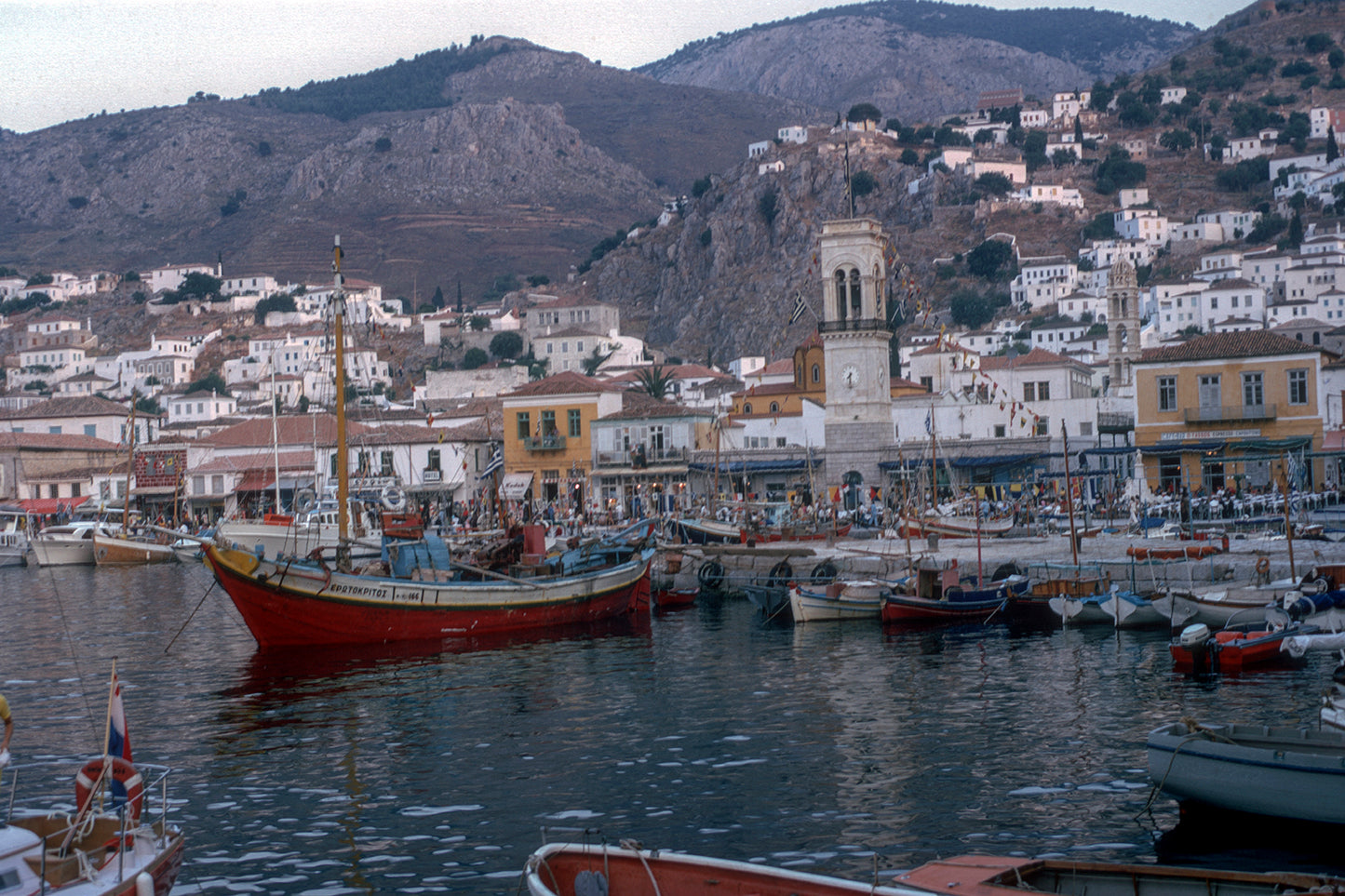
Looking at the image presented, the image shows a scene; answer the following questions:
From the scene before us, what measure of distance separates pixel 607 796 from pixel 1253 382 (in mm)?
44113

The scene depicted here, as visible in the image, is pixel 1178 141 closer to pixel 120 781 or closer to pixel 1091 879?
pixel 1091 879

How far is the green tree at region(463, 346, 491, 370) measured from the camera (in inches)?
5910

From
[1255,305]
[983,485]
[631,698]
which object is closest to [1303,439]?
[983,485]

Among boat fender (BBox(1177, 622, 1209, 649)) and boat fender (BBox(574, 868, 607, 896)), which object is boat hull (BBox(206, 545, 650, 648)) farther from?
boat fender (BBox(574, 868, 607, 896))

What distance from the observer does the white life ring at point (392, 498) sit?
6991cm

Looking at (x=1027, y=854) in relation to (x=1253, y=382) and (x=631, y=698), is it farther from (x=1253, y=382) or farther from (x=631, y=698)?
(x=1253, y=382)

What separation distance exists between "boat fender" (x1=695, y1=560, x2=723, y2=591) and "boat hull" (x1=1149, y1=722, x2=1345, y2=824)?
31784 millimetres

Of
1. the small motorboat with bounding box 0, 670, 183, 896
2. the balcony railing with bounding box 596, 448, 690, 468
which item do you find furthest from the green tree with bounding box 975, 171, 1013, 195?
the small motorboat with bounding box 0, 670, 183, 896

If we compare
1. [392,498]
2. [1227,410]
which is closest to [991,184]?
[392,498]

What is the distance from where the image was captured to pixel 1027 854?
1521 cm

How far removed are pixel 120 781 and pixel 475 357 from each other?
141 meters

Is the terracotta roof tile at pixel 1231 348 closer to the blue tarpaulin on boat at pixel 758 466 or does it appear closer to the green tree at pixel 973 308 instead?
the blue tarpaulin on boat at pixel 758 466

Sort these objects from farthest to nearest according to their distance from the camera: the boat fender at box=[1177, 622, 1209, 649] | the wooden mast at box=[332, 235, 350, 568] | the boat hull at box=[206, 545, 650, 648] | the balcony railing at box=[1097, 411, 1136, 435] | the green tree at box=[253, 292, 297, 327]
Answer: the green tree at box=[253, 292, 297, 327] < the balcony railing at box=[1097, 411, 1136, 435] < the wooden mast at box=[332, 235, 350, 568] < the boat hull at box=[206, 545, 650, 648] < the boat fender at box=[1177, 622, 1209, 649]

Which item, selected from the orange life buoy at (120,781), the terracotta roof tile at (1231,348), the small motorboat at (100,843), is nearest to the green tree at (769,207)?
the terracotta roof tile at (1231,348)
